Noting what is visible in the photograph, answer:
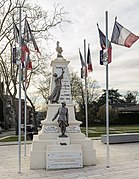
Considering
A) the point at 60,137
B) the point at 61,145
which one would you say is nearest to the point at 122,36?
the point at 60,137

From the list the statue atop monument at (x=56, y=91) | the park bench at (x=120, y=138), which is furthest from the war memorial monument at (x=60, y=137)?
the park bench at (x=120, y=138)

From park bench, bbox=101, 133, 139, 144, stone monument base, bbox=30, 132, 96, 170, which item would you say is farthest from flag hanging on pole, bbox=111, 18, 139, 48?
park bench, bbox=101, 133, 139, 144

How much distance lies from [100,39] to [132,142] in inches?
358

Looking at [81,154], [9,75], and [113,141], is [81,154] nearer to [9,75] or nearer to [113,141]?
[113,141]

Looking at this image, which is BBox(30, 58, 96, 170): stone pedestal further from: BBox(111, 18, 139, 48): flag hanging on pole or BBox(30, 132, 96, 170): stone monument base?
BBox(111, 18, 139, 48): flag hanging on pole

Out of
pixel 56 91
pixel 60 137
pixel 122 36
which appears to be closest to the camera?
pixel 122 36

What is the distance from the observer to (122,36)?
8.31 m

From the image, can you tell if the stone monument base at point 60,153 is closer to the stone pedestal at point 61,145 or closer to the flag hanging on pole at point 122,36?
the stone pedestal at point 61,145

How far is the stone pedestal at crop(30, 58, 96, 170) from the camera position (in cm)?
820

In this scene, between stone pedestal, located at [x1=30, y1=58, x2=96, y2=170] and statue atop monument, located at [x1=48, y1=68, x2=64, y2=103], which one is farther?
statue atop monument, located at [x1=48, y1=68, x2=64, y2=103]

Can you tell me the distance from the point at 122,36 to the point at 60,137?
12.3 ft

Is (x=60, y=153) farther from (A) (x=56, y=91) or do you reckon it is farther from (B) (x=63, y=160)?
(A) (x=56, y=91)

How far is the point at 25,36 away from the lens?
29.8ft

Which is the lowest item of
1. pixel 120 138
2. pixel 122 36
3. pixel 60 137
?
pixel 120 138
